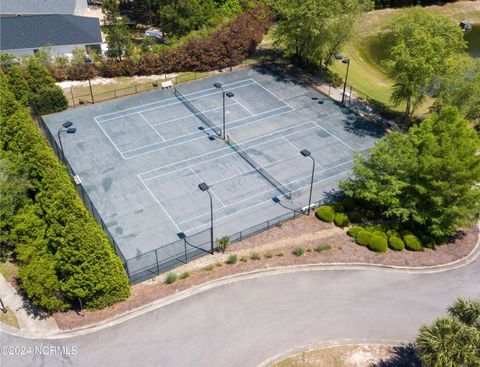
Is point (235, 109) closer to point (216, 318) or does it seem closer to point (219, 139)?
point (219, 139)

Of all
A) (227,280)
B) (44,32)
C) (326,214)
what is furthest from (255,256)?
(44,32)

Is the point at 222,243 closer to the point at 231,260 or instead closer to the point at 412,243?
the point at 231,260

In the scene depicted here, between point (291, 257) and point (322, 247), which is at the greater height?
point (322, 247)

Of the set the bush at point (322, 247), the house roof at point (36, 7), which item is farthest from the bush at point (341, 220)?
the house roof at point (36, 7)

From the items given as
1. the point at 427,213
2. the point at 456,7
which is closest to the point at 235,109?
the point at 427,213

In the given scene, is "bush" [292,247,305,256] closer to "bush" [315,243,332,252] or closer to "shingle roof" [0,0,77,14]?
"bush" [315,243,332,252]

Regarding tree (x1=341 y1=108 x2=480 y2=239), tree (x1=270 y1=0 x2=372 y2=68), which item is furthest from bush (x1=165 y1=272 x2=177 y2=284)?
tree (x1=270 y1=0 x2=372 y2=68)
